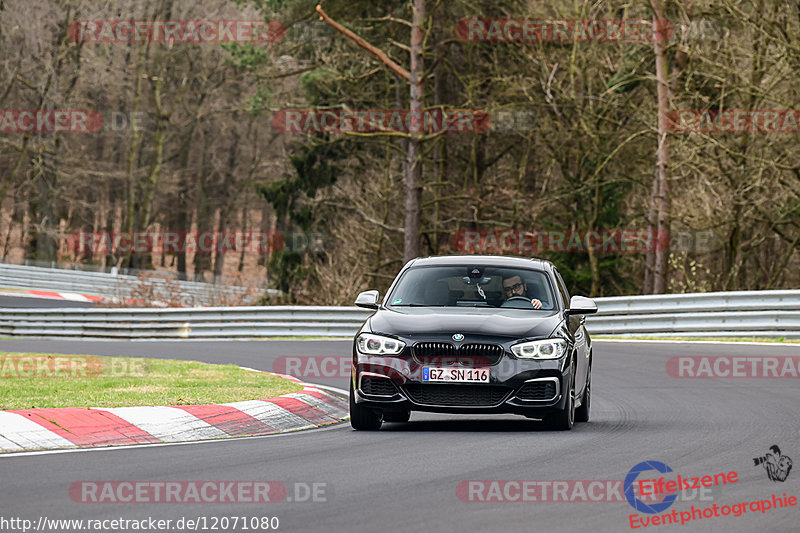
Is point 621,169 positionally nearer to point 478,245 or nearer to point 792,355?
point 478,245

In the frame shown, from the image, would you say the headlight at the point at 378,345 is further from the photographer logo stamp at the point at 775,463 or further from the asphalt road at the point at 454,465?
the photographer logo stamp at the point at 775,463

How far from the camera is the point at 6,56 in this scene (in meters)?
58.0

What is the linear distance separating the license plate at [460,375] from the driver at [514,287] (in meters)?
1.60

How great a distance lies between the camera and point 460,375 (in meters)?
10.6

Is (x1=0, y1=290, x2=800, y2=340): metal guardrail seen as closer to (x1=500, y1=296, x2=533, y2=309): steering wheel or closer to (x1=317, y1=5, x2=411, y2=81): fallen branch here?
(x1=317, y1=5, x2=411, y2=81): fallen branch

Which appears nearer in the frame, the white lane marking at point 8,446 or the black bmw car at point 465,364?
the white lane marking at point 8,446

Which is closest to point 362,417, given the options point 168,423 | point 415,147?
point 168,423

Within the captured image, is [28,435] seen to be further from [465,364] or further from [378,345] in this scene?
[465,364]

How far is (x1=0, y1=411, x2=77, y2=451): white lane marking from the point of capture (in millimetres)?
9609

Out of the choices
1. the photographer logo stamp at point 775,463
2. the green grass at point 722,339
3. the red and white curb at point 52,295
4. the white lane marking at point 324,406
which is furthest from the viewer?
the red and white curb at point 52,295

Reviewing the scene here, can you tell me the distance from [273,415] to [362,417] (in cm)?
115

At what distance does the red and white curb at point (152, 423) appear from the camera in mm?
9859

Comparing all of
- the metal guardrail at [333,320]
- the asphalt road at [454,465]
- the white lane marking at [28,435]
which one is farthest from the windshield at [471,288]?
the metal guardrail at [333,320]

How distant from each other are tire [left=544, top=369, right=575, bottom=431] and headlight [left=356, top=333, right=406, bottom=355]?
149cm
